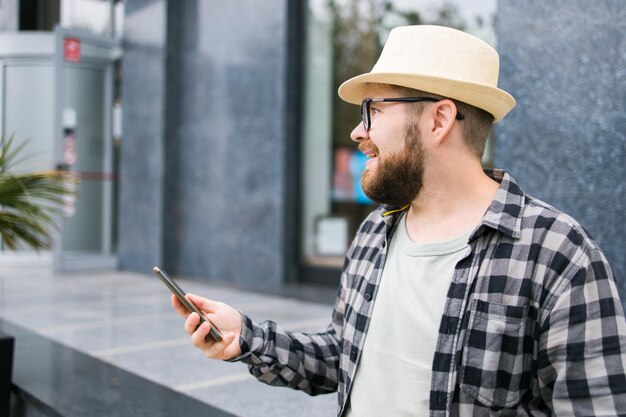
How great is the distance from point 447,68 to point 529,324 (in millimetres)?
609

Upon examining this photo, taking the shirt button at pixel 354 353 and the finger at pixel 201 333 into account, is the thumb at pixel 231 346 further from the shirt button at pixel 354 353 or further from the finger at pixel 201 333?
the shirt button at pixel 354 353

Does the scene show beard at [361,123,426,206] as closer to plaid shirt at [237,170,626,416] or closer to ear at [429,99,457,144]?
ear at [429,99,457,144]

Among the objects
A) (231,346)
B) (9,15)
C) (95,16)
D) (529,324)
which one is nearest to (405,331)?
(529,324)

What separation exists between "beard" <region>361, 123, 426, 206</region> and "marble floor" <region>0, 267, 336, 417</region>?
5.88 ft

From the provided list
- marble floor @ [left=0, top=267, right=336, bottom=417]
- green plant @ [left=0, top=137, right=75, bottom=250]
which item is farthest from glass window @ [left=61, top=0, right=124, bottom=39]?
green plant @ [left=0, top=137, right=75, bottom=250]

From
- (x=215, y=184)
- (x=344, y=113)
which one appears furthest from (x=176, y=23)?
(x=344, y=113)

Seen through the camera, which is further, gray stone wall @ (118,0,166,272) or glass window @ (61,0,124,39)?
glass window @ (61,0,124,39)

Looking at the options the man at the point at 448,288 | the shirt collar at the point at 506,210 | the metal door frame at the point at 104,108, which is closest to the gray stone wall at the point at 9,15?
the metal door frame at the point at 104,108

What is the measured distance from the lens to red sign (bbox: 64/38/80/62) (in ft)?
30.5

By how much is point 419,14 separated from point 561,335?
18.8ft

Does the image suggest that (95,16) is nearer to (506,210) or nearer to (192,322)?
(192,322)

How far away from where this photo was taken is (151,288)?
309 inches

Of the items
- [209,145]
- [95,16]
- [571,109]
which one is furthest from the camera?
[95,16]

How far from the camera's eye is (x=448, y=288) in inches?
60.2
